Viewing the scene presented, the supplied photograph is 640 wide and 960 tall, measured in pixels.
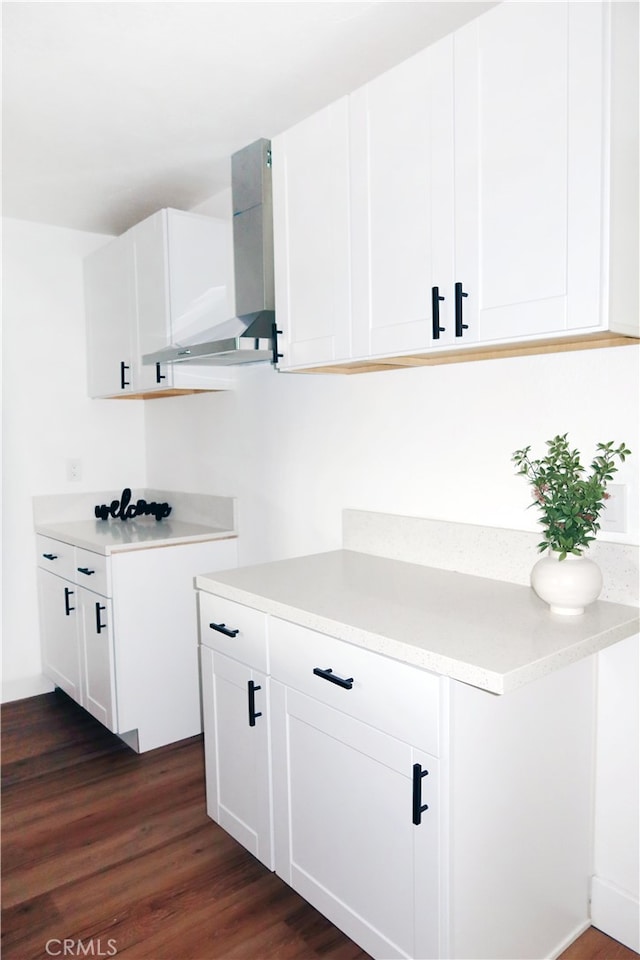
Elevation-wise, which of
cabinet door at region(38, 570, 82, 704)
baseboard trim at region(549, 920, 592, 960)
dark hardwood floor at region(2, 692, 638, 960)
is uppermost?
cabinet door at region(38, 570, 82, 704)

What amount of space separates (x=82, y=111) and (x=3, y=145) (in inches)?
17.6

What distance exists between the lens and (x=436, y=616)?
1.58 meters

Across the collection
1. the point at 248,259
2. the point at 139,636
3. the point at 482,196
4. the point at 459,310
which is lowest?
the point at 139,636

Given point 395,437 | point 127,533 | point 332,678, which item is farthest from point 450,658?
point 127,533

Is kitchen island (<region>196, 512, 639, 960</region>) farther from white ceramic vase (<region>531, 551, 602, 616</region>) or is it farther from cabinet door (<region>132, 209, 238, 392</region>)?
cabinet door (<region>132, 209, 238, 392</region>)

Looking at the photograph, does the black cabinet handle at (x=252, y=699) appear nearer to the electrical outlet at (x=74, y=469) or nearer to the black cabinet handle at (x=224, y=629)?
the black cabinet handle at (x=224, y=629)

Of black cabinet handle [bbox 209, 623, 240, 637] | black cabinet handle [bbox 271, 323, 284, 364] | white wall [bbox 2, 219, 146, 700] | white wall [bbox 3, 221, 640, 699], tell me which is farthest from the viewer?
white wall [bbox 2, 219, 146, 700]

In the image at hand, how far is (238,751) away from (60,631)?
1606 mm

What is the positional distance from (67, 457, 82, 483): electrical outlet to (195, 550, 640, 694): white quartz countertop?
6.06 ft

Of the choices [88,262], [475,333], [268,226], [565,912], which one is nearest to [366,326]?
[475,333]

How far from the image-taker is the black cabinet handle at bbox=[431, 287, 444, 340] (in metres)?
1.60

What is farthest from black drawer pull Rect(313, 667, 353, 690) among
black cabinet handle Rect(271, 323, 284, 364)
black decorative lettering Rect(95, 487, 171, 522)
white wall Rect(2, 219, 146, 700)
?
white wall Rect(2, 219, 146, 700)

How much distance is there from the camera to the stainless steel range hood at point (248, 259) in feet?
7.71

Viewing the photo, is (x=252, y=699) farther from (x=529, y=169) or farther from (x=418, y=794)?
(x=529, y=169)
